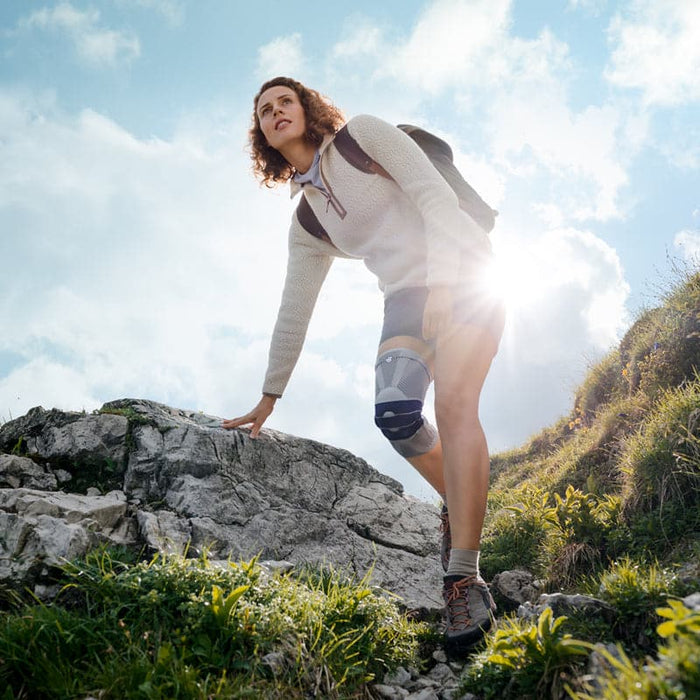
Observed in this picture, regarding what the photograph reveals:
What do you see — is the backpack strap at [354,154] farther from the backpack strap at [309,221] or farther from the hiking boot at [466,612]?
the hiking boot at [466,612]

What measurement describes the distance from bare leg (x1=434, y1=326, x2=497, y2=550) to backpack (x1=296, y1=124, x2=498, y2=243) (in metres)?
0.90

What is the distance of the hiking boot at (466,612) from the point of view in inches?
124

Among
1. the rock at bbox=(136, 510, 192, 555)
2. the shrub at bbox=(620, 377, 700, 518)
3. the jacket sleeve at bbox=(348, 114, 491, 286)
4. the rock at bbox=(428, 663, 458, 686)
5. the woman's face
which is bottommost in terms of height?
the rock at bbox=(428, 663, 458, 686)

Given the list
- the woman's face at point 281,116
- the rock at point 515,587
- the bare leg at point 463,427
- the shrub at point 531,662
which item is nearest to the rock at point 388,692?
the shrub at point 531,662

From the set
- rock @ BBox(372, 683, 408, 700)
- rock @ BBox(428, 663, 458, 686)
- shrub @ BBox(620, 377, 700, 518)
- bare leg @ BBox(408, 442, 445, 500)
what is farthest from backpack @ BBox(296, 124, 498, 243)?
rock @ BBox(372, 683, 408, 700)

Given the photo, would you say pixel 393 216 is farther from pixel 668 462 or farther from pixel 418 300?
pixel 668 462

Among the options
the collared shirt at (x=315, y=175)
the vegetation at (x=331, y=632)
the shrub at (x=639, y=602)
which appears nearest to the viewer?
the vegetation at (x=331, y=632)

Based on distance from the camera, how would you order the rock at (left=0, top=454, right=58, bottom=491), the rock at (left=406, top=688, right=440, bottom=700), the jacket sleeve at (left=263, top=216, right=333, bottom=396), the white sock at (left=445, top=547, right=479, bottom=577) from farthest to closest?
the jacket sleeve at (left=263, top=216, right=333, bottom=396) < the rock at (left=0, top=454, right=58, bottom=491) < the white sock at (left=445, top=547, right=479, bottom=577) < the rock at (left=406, top=688, right=440, bottom=700)

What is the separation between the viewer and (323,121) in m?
4.54

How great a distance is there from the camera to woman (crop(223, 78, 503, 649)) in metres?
3.38

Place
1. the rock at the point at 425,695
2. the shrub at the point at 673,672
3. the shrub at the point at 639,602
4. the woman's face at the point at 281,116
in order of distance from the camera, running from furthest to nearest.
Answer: the woman's face at the point at 281,116 < the rock at the point at 425,695 < the shrub at the point at 639,602 < the shrub at the point at 673,672

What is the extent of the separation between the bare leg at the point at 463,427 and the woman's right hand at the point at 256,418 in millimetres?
1723

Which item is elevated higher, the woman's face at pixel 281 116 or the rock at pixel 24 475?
the woman's face at pixel 281 116

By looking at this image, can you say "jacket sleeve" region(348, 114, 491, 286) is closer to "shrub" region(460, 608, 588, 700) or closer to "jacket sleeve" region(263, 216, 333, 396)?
"jacket sleeve" region(263, 216, 333, 396)
